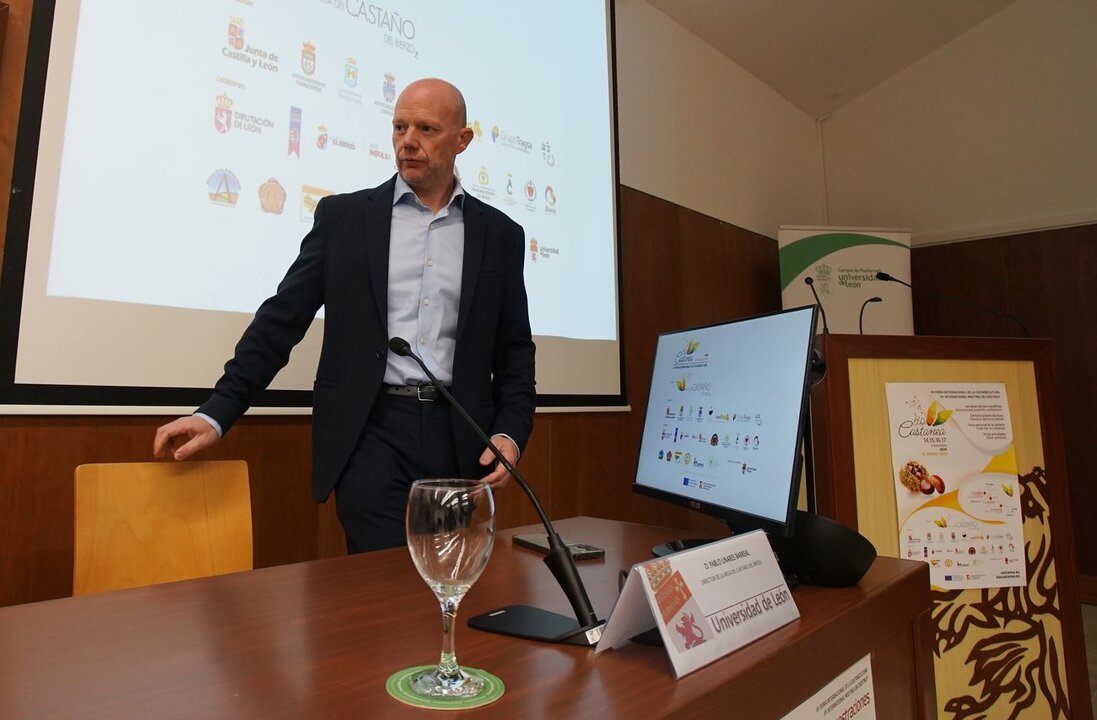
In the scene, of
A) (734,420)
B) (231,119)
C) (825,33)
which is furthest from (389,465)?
(825,33)

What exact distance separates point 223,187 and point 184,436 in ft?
3.22

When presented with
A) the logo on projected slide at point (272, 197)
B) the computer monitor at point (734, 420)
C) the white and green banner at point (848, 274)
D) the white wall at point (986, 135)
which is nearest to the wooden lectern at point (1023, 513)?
the computer monitor at point (734, 420)

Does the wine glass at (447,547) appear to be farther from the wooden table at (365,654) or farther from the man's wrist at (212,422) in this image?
the man's wrist at (212,422)

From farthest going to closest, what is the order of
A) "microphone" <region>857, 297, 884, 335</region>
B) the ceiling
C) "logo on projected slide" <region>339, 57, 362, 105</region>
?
the ceiling, "microphone" <region>857, 297, 884, 335</region>, "logo on projected slide" <region>339, 57, 362, 105</region>

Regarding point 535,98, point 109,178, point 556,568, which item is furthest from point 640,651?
point 535,98

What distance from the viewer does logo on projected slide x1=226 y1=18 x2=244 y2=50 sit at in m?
1.91

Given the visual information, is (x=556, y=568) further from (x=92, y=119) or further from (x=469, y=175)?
(x=469, y=175)

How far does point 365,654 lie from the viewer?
1.96ft

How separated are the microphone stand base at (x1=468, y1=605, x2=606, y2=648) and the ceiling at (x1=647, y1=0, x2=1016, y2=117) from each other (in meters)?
3.80

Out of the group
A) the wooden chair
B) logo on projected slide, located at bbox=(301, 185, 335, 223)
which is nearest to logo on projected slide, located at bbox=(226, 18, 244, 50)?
logo on projected slide, located at bbox=(301, 185, 335, 223)

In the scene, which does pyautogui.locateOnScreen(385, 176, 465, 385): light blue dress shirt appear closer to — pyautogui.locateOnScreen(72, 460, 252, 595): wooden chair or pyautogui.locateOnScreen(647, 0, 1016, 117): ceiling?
pyautogui.locateOnScreen(72, 460, 252, 595): wooden chair

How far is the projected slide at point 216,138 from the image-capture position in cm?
167

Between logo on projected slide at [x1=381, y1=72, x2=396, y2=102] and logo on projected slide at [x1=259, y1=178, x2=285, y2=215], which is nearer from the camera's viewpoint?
logo on projected slide at [x1=259, y1=178, x2=285, y2=215]

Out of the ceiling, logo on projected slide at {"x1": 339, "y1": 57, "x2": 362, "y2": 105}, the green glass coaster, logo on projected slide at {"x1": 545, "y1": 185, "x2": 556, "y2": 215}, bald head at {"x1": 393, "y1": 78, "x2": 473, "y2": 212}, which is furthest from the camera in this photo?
the ceiling
